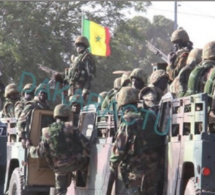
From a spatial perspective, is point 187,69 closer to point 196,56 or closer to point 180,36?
point 196,56

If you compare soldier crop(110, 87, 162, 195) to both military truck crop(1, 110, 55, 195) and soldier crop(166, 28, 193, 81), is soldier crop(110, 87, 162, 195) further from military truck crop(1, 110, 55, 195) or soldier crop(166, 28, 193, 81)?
military truck crop(1, 110, 55, 195)

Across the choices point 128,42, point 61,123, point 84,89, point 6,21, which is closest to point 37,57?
point 6,21

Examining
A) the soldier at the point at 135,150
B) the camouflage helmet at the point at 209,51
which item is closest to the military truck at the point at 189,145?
the soldier at the point at 135,150

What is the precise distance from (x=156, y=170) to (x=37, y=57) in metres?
20.3

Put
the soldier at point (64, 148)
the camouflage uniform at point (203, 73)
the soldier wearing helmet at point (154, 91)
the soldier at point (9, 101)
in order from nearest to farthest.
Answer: the camouflage uniform at point (203, 73) < the soldier wearing helmet at point (154, 91) < the soldier at point (64, 148) < the soldier at point (9, 101)

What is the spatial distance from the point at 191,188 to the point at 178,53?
3873mm

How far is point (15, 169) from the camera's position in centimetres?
1455

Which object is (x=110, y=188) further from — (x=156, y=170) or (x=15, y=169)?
(x=15, y=169)

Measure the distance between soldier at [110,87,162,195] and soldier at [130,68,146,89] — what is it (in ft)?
5.19

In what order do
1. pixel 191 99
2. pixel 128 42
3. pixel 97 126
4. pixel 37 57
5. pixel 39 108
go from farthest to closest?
pixel 128 42 < pixel 37 57 < pixel 39 108 < pixel 97 126 < pixel 191 99

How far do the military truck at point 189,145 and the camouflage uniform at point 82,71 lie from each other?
5397 mm

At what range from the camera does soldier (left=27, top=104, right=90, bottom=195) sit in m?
12.6

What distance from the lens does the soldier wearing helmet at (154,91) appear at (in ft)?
38.5

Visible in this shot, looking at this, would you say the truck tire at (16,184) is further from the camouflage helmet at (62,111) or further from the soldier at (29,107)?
the camouflage helmet at (62,111)
